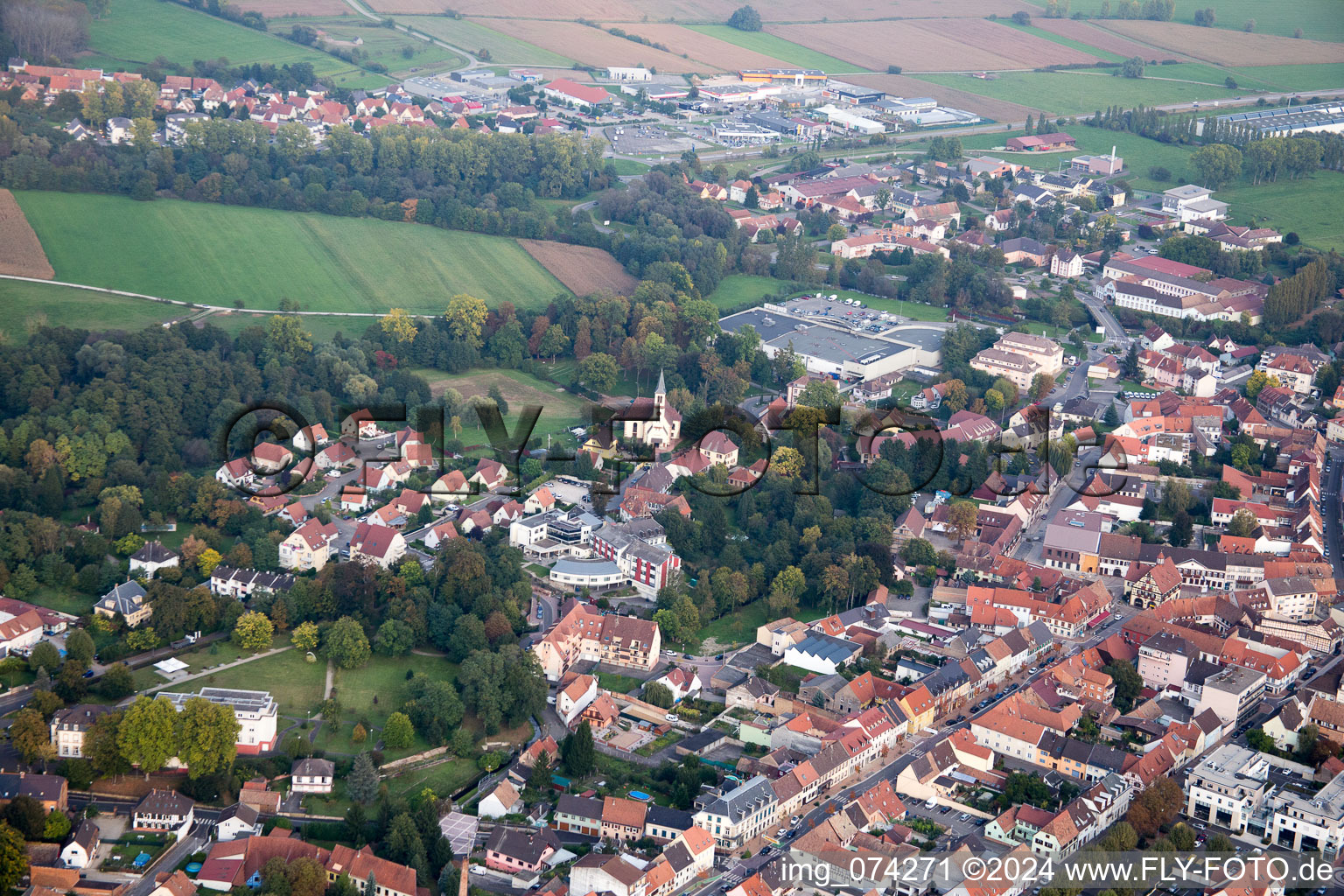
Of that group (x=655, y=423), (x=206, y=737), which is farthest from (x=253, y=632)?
(x=655, y=423)

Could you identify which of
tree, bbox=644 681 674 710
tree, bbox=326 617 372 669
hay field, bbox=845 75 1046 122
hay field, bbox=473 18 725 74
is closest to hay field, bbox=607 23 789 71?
hay field, bbox=473 18 725 74

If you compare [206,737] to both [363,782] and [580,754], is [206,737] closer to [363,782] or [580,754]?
[363,782]

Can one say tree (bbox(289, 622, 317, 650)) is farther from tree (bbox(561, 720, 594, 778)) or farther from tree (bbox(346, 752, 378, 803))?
tree (bbox(561, 720, 594, 778))

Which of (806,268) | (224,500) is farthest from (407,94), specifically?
(224,500)

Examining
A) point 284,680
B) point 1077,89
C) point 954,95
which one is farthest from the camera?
point 1077,89

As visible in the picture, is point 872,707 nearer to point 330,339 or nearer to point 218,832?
point 218,832

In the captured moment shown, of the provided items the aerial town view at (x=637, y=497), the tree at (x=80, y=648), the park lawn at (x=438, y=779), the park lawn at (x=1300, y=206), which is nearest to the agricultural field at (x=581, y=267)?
the aerial town view at (x=637, y=497)
